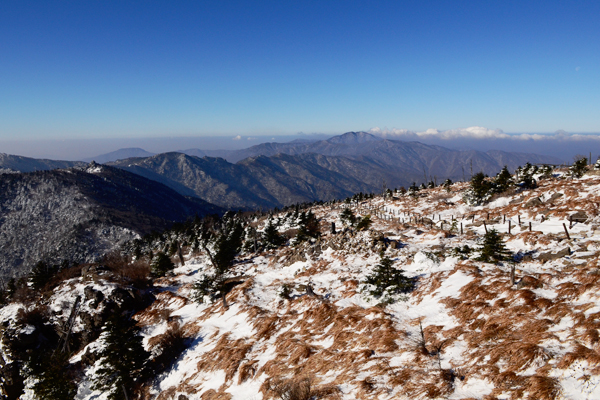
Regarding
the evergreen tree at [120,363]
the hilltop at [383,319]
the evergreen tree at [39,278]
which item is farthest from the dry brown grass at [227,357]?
the evergreen tree at [39,278]

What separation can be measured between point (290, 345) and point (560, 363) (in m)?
14.2

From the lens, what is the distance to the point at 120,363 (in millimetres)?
21922

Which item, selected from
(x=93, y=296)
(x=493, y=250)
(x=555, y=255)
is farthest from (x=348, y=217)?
(x=93, y=296)

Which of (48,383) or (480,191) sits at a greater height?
(480,191)

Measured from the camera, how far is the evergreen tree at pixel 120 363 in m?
21.8

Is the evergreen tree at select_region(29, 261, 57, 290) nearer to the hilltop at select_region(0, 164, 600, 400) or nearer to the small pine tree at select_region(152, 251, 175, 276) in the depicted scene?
the hilltop at select_region(0, 164, 600, 400)

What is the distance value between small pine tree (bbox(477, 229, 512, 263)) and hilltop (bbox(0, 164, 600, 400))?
59 cm

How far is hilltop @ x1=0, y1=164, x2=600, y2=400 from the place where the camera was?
422 inches

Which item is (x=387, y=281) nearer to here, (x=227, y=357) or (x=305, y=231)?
(x=227, y=357)

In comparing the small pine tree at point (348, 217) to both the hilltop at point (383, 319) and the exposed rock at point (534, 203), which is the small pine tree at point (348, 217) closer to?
the hilltop at point (383, 319)

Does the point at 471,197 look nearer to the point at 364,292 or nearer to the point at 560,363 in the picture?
the point at 364,292

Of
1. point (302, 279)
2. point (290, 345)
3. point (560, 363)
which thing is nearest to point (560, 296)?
point (560, 363)

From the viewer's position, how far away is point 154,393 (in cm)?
2145

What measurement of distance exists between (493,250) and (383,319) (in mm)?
11508
